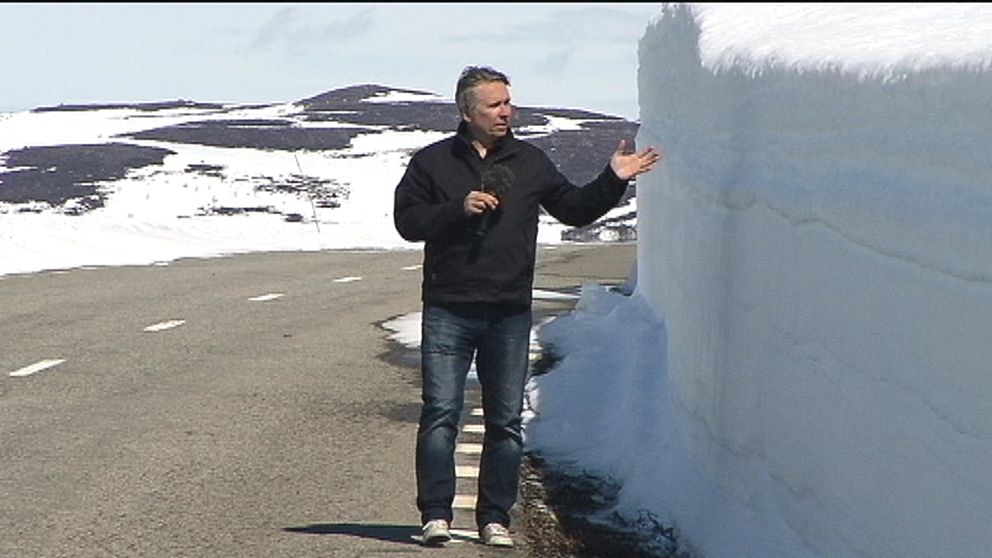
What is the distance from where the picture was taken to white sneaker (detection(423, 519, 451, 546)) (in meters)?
7.55

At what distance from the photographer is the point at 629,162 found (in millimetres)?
7383

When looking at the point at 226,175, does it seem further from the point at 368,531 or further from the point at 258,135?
the point at 368,531

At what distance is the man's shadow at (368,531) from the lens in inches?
308

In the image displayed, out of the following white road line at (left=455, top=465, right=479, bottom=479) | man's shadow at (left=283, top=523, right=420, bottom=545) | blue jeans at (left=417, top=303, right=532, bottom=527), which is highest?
blue jeans at (left=417, top=303, right=532, bottom=527)

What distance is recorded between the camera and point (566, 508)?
8.69 metres

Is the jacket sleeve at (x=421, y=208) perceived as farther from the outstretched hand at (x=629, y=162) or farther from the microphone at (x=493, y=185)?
the outstretched hand at (x=629, y=162)

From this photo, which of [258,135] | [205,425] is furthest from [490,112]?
[258,135]

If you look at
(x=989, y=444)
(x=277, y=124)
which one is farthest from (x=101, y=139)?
(x=989, y=444)

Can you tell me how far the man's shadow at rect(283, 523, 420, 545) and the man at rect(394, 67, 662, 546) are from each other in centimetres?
18

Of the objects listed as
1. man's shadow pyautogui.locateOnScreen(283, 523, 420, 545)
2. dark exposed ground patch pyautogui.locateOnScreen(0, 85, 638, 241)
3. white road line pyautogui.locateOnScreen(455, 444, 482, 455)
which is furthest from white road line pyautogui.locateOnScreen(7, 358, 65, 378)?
dark exposed ground patch pyautogui.locateOnScreen(0, 85, 638, 241)

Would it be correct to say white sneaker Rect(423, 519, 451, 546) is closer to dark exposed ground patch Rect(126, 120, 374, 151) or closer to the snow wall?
the snow wall

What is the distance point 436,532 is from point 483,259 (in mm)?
1018

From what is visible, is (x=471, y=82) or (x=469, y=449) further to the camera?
(x=469, y=449)

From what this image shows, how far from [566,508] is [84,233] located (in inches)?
953
